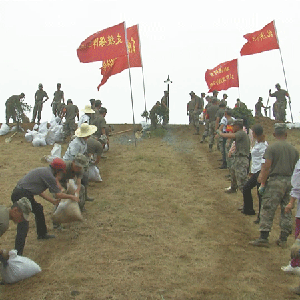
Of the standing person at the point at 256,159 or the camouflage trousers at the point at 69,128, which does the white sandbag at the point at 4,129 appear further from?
the standing person at the point at 256,159

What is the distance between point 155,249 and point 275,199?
1.88m

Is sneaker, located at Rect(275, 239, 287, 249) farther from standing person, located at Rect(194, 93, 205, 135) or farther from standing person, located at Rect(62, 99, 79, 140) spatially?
standing person, located at Rect(194, 93, 205, 135)

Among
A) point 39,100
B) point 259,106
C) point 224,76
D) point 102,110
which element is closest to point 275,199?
point 102,110

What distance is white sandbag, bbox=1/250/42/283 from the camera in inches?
225

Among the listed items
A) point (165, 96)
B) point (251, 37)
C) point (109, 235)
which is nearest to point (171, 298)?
point (109, 235)

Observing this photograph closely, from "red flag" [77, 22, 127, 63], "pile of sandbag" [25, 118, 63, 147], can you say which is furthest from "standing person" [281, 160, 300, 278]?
"pile of sandbag" [25, 118, 63, 147]

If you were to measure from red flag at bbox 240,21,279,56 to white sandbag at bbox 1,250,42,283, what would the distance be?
12970mm

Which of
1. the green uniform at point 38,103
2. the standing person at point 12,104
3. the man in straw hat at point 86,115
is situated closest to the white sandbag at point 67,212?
the man in straw hat at point 86,115

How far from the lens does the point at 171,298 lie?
204 inches

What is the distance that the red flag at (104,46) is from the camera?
15352 millimetres

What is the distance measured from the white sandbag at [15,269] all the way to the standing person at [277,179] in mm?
3268

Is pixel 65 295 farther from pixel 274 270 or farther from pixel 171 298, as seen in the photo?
pixel 274 270

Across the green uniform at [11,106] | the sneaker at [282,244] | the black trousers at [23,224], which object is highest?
the green uniform at [11,106]

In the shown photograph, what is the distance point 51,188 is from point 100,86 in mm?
9828
